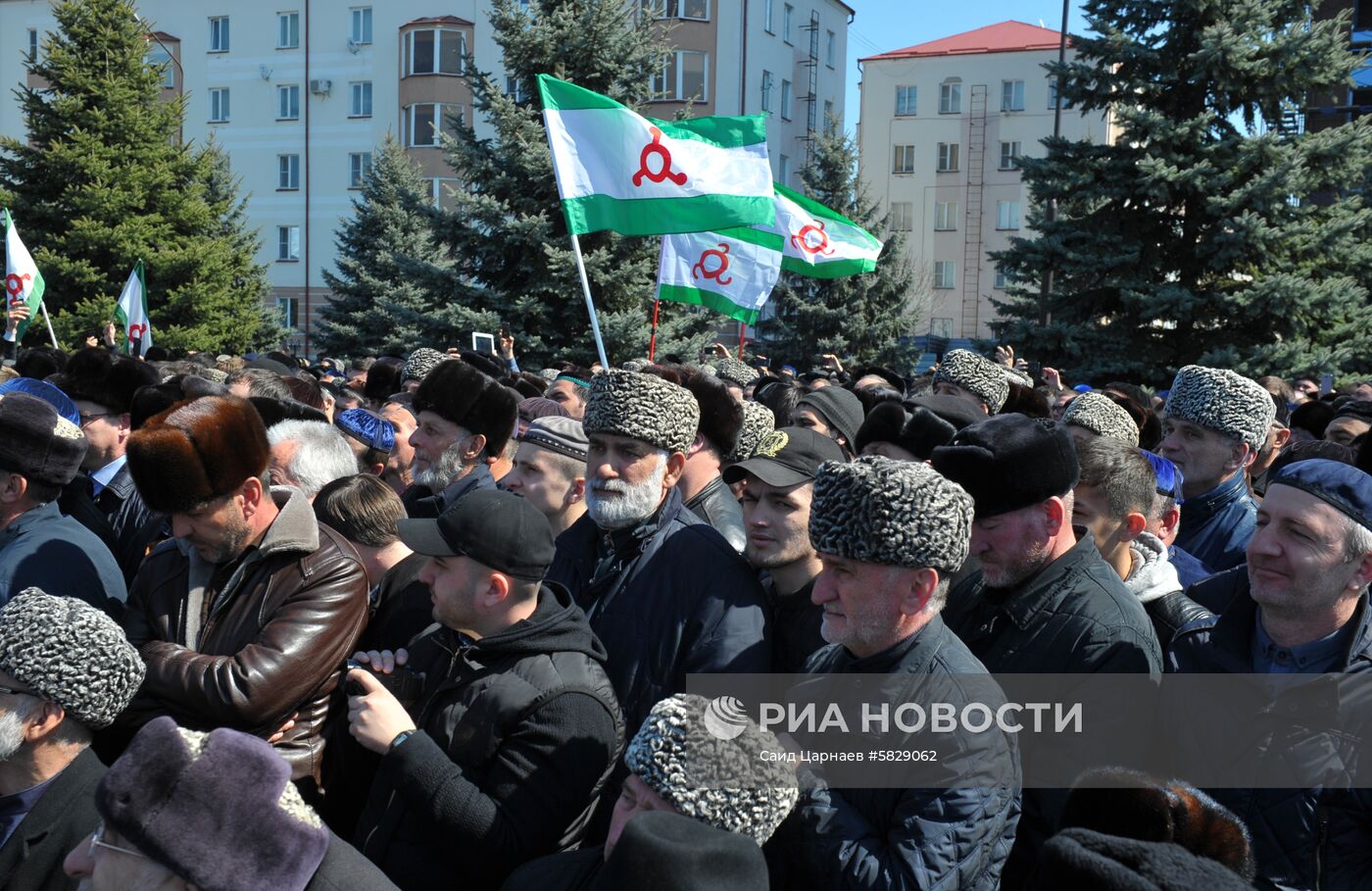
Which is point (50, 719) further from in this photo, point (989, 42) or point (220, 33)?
point (989, 42)

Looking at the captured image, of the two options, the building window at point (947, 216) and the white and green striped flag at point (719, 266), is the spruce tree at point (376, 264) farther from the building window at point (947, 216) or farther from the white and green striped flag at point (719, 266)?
the building window at point (947, 216)

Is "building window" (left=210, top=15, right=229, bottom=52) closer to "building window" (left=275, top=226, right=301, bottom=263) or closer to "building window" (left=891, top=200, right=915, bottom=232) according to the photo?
"building window" (left=275, top=226, right=301, bottom=263)

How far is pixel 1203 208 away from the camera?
20.4 metres

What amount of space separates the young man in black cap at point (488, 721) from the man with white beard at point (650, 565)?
41 centimetres

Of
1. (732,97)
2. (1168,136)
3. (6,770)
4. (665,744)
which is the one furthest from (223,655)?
(732,97)

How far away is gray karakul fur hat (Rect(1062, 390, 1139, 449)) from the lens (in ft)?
19.6

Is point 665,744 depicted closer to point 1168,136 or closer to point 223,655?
point 223,655

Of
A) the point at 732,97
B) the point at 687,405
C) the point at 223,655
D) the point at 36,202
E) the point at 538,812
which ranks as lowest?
the point at 538,812

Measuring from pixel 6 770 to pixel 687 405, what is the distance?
2.48 m

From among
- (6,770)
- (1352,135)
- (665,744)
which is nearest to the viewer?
(665,744)

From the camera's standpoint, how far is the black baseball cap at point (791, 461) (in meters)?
4.19

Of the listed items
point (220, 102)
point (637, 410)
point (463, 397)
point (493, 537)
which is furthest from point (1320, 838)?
point (220, 102)

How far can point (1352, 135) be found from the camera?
67.4ft

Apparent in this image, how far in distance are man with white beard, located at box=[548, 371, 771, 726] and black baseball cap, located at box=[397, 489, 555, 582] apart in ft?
1.81
